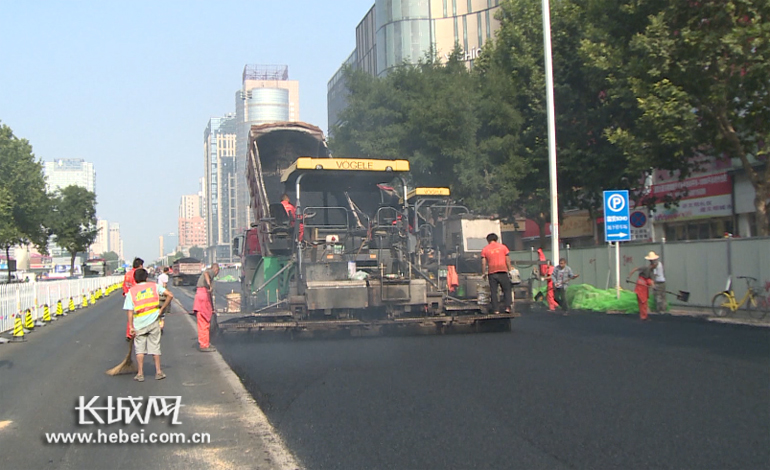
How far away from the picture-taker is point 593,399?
7051 millimetres

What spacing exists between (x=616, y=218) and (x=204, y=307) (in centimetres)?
1177

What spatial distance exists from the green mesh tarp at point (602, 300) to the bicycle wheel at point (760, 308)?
3.38m

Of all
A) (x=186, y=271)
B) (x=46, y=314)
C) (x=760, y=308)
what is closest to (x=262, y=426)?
(x=760, y=308)

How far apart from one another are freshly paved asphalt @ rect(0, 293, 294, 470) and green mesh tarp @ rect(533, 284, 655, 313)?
1072 cm

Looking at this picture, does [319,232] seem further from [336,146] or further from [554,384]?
[336,146]

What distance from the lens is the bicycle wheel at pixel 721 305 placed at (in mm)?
16078

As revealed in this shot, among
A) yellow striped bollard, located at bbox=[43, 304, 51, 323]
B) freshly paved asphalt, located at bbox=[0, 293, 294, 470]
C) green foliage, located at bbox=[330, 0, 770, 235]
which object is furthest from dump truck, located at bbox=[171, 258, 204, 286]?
freshly paved asphalt, located at bbox=[0, 293, 294, 470]

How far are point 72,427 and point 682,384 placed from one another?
615 centimetres

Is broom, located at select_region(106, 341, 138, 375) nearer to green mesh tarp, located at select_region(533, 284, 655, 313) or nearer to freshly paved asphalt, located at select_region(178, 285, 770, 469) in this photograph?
freshly paved asphalt, located at select_region(178, 285, 770, 469)

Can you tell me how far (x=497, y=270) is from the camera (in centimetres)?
1307

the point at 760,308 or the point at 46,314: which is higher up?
the point at 760,308

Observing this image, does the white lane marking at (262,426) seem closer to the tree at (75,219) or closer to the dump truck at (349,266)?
→ the dump truck at (349,266)

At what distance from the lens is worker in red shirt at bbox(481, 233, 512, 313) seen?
13.1 m

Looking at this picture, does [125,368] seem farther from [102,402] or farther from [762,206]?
[762,206]
